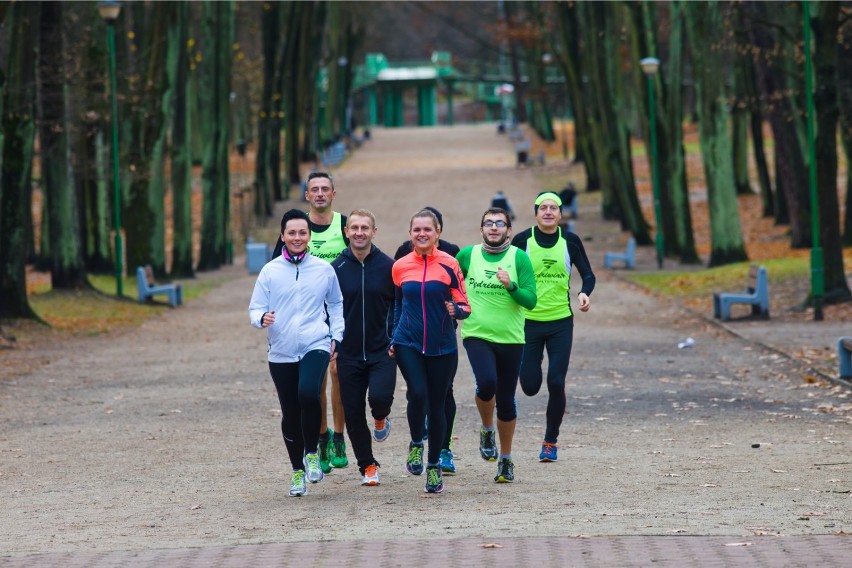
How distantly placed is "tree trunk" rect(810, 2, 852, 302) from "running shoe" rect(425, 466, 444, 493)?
1439cm

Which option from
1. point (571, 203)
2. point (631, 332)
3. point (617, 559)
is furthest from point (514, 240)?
point (571, 203)

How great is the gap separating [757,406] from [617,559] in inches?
298

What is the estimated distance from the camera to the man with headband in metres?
11.0

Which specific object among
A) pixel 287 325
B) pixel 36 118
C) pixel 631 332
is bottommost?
pixel 631 332

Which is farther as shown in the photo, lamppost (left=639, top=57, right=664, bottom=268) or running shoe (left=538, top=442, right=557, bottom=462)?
lamppost (left=639, top=57, right=664, bottom=268)

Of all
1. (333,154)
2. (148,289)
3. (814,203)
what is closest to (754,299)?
(814,203)

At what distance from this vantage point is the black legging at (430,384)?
9.85m

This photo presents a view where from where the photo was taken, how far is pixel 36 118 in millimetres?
27156

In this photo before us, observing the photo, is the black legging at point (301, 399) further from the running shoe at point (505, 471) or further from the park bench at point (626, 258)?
the park bench at point (626, 258)

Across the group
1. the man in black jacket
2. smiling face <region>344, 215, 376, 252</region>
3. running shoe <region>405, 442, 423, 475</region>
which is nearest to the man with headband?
running shoe <region>405, 442, 423, 475</region>

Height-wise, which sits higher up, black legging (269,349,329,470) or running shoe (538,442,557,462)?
black legging (269,349,329,470)

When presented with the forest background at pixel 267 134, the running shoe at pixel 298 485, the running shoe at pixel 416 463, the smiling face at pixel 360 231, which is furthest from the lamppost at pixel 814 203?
the running shoe at pixel 298 485

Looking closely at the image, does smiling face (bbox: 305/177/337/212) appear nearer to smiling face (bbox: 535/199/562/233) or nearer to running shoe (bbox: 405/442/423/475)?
smiling face (bbox: 535/199/562/233)

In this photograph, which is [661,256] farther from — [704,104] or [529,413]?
[529,413]
